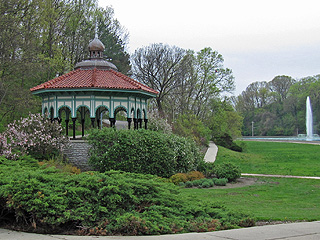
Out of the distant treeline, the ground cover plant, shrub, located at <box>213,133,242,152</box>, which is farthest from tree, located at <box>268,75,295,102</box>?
the ground cover plant

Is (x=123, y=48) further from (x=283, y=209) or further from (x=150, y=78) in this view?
(x=283, y=209)

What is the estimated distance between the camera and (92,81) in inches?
746

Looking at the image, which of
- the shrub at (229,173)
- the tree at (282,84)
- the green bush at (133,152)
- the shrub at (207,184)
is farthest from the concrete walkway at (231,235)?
the tree at (282,84)

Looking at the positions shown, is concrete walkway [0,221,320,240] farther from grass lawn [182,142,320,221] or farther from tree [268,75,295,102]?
tree [268,75,295,102]

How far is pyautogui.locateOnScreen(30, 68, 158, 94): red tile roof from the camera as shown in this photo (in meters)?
18.6

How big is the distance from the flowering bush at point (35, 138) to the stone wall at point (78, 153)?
15.4 inches

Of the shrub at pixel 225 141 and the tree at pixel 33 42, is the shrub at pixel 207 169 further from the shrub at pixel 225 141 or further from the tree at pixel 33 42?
the shrub at pixel 225 141

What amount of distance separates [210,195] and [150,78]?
112 feet

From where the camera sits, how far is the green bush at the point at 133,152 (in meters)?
16.1

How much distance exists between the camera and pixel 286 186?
1542cm

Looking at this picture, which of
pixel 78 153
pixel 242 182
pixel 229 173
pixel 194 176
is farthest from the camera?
pixel 78 153

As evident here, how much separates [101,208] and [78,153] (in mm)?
11481

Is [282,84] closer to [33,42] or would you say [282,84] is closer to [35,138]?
[33,42]

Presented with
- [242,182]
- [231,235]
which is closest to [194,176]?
[242,182]
